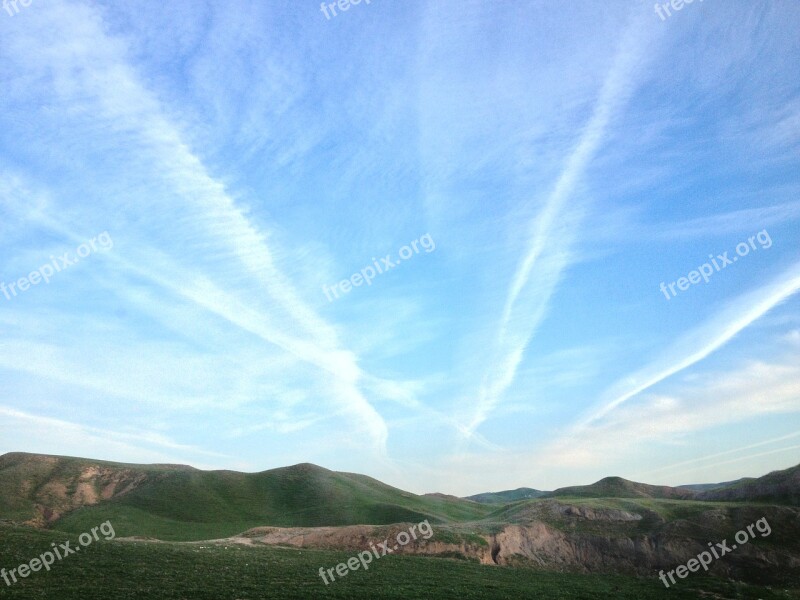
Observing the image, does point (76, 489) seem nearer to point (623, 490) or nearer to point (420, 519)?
point (420, 519)

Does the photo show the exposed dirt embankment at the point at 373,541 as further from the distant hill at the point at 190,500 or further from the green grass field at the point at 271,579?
the distant hill at the point at 190,500

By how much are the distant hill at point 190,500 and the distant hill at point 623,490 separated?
23494 mm

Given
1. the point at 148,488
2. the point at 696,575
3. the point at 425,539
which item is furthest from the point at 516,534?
the point at 148,488

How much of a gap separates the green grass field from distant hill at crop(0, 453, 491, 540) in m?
40.0

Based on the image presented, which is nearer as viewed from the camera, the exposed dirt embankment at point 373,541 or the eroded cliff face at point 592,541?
the eroded cliff face at point 592,541

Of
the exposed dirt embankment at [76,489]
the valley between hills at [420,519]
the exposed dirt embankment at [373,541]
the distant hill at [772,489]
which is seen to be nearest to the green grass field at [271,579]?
the valley between hills at [420,519]

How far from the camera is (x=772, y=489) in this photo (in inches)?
2726

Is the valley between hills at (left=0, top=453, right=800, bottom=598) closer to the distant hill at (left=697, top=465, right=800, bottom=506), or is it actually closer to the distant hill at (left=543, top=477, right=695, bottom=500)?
the distant hill at (left=697, top=465, right=800, bottom=506)

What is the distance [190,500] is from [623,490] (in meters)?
89.1

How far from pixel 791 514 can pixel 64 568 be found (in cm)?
6941

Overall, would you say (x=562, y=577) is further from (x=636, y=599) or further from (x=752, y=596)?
(x=752, y=596)

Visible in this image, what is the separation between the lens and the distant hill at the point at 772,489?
66688 mm

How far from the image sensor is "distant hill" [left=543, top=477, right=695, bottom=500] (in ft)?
343

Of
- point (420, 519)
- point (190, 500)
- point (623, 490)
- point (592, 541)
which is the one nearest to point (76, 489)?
point (190, 500)
